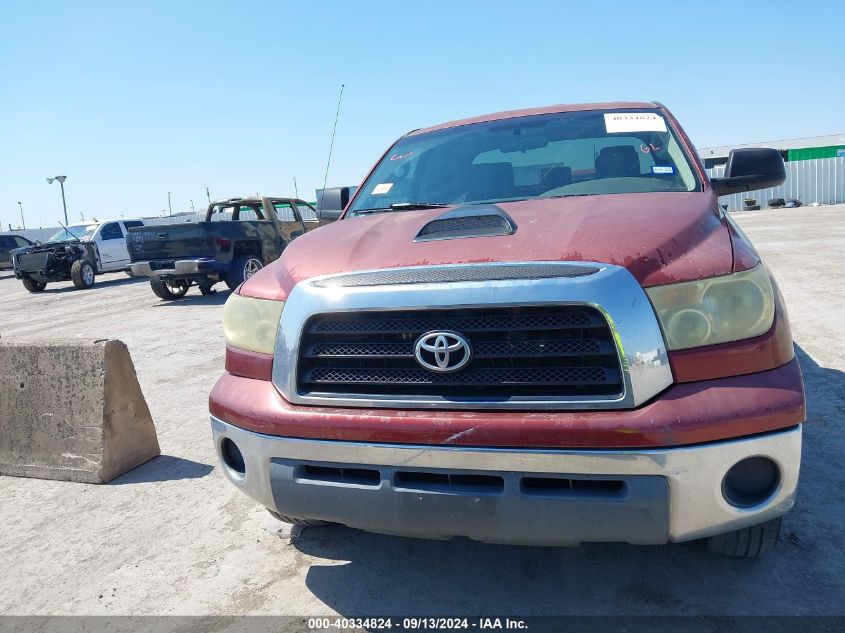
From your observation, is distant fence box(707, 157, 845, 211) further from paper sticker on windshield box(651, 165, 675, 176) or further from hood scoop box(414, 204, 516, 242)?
hood scoop box(414, 204, 516, 242)

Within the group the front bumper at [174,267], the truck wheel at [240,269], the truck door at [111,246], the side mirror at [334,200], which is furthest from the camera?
the truck door at [111,246]

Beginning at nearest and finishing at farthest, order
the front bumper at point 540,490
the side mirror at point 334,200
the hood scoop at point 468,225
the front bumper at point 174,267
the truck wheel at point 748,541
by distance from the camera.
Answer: the front bumper at point 540,490, the truck wheel at point 748,541, the hood scoop at point 468,225, the side mirror at point 334,200, the front bumper at point 174,267

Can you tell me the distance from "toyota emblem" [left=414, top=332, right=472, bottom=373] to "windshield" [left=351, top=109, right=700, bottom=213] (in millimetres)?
1303

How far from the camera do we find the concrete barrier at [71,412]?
3.60 m

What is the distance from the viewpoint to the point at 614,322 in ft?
5.90

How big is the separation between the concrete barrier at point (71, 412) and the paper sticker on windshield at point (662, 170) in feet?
10.1

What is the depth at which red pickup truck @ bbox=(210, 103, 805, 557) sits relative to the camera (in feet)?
5.78

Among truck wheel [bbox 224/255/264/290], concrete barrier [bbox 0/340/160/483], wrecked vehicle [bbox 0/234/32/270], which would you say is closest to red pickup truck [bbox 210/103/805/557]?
concrete barrier [bbox 0/340/160/483]

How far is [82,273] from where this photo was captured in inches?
641

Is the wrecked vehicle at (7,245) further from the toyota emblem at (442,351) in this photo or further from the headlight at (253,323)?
the toyota emblem at (442,351)

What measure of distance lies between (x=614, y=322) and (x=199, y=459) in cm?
296

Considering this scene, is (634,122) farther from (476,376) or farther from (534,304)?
(476,376)

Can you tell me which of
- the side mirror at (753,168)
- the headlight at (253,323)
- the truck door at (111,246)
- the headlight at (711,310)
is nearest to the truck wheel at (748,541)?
the headlight at (711,310)

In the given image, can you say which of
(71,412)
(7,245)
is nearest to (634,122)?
(71,412)
